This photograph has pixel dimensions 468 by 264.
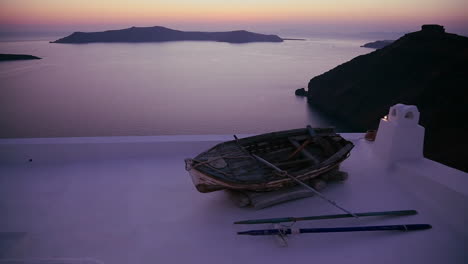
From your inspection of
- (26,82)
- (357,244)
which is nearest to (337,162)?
(357,244)

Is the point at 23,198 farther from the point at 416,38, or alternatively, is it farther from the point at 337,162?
the point at 416,38

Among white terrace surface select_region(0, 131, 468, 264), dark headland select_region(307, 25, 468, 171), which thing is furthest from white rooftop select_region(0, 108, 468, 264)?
dark headland select_region(307, 25, 468, 171)

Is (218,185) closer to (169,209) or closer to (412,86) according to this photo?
(169,209)

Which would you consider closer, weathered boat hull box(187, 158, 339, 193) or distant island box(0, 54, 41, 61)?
weathered boat hull box(187, 158, 339, 193)

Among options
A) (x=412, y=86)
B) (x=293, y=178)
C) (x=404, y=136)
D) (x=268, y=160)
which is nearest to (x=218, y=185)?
(x=293, y=178)

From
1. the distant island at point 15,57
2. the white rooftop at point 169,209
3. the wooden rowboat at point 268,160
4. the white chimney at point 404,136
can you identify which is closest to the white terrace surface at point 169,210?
the white rooftop at point 169,209

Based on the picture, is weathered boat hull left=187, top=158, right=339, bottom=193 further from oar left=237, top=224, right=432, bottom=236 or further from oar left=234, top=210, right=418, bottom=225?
oar left=237, top=224, right=432, bottom=236

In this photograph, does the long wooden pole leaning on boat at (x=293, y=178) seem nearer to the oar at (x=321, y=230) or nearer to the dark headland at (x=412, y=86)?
the oar at (x=321, y=230)
